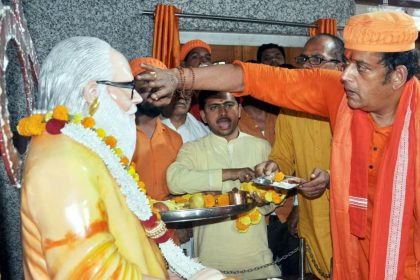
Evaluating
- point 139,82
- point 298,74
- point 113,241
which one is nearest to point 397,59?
point 298,74

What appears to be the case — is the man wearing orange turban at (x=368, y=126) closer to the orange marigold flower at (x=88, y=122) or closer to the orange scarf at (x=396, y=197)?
the orange scarf at (x=396, y=197)

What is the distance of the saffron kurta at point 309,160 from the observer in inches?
137

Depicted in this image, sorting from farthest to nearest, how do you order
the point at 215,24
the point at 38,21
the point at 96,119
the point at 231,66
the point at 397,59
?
the point at 215,24, the point at 38,21, the point at 231,66, the point at 397,59, the point at 96,119

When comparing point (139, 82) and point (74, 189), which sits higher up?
point (139, 82)

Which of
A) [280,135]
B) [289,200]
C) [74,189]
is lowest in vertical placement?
[289,200]

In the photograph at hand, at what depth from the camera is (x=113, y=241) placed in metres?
1.62

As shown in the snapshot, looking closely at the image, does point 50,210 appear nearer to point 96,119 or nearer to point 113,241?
point 113,241

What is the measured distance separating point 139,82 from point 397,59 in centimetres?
119

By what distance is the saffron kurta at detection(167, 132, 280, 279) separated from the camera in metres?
3.35

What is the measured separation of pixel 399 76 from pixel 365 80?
0.61ft

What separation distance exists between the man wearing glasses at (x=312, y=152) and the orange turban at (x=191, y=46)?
1188 mm

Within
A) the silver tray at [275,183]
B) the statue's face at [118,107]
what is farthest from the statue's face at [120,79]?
the silver tray at [275,183]

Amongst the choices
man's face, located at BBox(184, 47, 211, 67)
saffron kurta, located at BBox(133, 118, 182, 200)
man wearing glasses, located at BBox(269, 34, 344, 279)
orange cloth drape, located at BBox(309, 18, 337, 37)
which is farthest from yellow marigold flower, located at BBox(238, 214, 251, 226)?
orange cloth drape, located at BBox(309, 18, 337, 37)

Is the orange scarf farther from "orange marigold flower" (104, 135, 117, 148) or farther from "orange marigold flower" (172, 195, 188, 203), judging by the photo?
"orange marigold flower" (104, 135, 117, 148)
